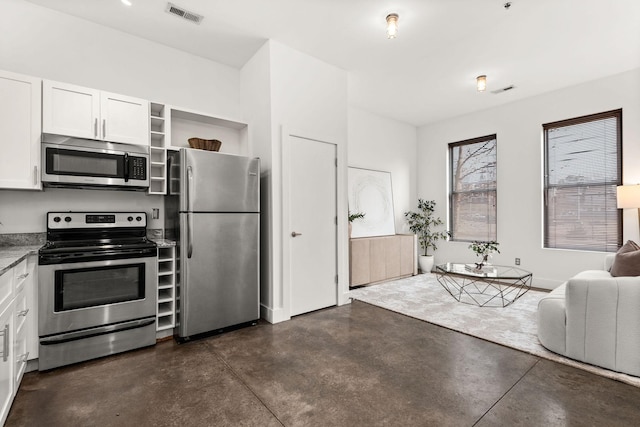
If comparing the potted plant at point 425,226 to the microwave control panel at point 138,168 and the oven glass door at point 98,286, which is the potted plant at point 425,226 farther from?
the oven glass door at point 98,286

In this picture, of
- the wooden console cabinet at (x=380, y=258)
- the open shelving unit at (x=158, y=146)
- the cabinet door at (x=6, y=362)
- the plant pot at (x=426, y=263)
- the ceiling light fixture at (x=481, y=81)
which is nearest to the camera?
the cabinet door at (x=6, y=362)

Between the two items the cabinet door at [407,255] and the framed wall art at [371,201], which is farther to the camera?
the cabinet door at [407,255]

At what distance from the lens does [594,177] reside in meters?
4.40

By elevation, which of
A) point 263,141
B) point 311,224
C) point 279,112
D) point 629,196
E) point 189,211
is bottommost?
point 311,224

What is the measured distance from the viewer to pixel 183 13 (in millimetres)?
2895

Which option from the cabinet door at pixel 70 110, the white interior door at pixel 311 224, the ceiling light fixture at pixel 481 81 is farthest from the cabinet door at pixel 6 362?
the ceiling light fixture at pixel 481 81

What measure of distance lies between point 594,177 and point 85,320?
6.26m

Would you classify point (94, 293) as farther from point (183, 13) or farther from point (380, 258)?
point (380, 258)

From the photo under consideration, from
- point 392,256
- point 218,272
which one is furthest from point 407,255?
point 218,272

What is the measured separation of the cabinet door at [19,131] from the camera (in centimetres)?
231

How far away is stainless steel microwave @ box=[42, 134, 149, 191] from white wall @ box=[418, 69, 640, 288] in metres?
5.31

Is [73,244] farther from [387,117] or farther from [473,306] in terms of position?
[387,117]

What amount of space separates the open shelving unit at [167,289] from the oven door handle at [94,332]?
0.19 meters

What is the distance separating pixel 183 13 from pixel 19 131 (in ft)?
5.61
